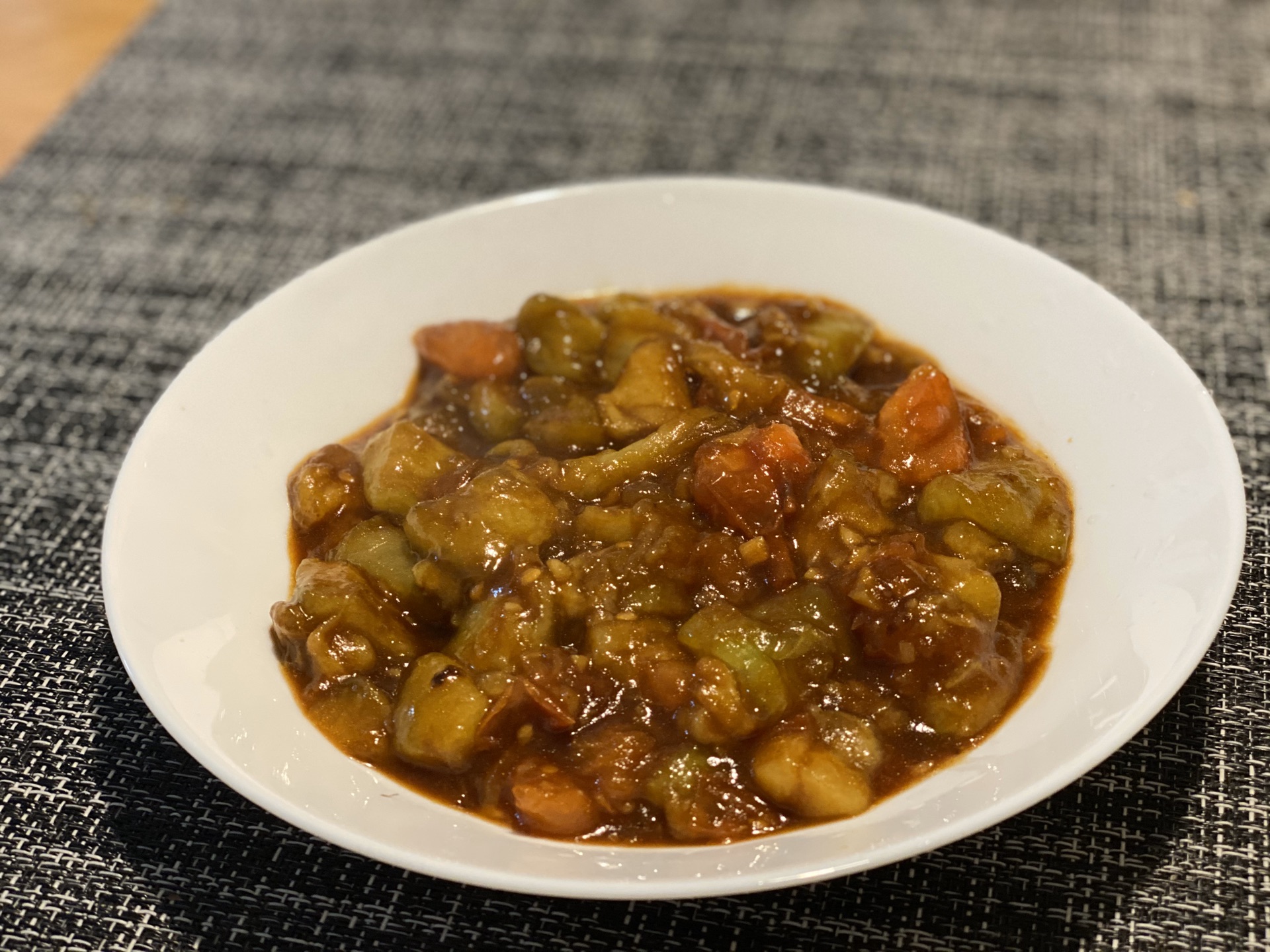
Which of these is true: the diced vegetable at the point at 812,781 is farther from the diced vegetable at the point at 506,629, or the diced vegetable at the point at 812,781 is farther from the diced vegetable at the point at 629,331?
the diced vegetable at the point at 629,331

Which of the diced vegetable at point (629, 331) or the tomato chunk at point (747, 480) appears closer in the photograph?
the tomato chunk at point (747, 480)

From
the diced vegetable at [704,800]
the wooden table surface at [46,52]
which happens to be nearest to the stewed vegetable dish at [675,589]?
the diced vegetable at [704,800]

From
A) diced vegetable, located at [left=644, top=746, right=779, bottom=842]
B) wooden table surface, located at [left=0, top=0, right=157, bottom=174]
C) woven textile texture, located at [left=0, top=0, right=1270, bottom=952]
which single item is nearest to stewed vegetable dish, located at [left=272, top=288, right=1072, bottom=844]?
diced vegetable, located at [left=644, top=746, right=779, bottom=842]

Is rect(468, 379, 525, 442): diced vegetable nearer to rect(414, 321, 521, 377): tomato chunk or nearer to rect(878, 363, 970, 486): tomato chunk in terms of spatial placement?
rect(414, 321, 521, 377): tomato chunk

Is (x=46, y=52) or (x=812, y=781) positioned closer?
(x=812, y=781)

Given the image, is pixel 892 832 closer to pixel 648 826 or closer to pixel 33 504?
pixel 648 826

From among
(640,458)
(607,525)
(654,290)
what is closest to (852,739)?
(607,525)

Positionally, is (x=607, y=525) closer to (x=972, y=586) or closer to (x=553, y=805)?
(x=553, y=805)
